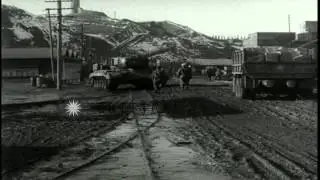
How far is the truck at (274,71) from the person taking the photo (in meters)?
18.5

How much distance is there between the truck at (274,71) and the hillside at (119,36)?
2283 inches

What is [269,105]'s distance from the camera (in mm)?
16703

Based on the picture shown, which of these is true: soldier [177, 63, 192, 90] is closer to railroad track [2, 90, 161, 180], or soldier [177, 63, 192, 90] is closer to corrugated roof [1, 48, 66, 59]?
railroad track [2, 90, 161, 180]

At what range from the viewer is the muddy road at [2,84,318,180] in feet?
21.8

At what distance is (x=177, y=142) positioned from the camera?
9.37 meters

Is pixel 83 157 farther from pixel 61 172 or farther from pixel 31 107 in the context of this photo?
pixel 31 107

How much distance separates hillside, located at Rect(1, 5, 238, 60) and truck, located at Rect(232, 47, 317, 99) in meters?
58.0

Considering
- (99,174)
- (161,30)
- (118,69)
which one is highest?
(161,30)

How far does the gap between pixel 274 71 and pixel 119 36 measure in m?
76.8

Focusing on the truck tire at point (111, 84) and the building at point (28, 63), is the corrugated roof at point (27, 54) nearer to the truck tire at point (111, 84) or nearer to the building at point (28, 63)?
the building at point (28, 63)

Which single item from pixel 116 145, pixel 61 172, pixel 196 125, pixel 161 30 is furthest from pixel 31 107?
pixel 161 30

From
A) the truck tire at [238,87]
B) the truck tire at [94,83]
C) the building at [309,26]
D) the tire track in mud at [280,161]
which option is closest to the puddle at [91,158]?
the tire track in mud at [280,161]

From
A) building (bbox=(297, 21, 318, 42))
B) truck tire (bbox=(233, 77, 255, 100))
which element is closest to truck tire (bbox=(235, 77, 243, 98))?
truck tire (bbox=(233, 77, 255, 100))

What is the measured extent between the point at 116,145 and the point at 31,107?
9904 mm
